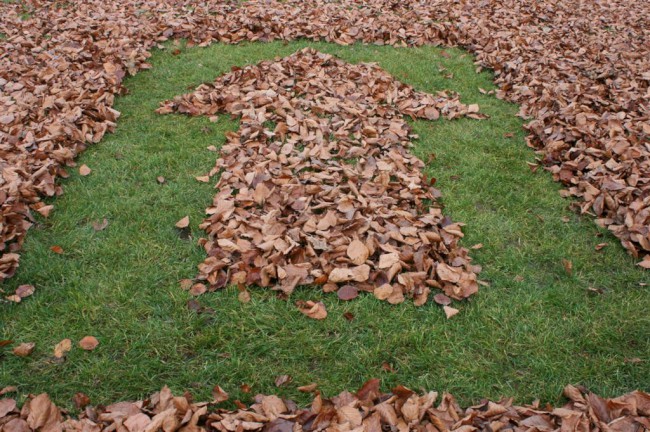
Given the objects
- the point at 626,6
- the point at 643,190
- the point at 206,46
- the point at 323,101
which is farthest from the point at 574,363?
the point at 626,6

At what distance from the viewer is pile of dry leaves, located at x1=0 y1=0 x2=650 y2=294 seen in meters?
4.21

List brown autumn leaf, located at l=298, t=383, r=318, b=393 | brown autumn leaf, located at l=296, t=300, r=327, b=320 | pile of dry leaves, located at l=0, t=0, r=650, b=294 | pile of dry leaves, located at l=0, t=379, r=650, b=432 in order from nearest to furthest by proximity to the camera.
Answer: pile of dry leaves, located at l=0, t=379, r=650, b=432 < brown autumn leaf, located at l=298, t=383, r=318, b=393 < brown autumn leaf, located at l=296, t=300, r=327, b=320 < pile of dry leaves, located at l=0, t=0, r=650, b=294

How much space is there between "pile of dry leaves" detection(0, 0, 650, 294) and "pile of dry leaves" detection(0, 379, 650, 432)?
4.15 ft

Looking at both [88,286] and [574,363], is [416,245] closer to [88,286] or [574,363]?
[574,363]

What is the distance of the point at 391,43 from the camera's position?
7.07m

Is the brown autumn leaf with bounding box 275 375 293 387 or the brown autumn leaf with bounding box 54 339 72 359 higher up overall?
the brown autumn leaf with bounding box 54 339 72 359

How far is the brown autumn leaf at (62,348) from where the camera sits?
118 inches

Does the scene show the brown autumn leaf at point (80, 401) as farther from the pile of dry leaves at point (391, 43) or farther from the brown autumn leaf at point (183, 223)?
the brown autumn leaf at point (183, 223)

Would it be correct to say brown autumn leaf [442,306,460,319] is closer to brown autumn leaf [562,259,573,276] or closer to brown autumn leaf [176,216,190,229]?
brown autumn leaf [562,259,573,276]

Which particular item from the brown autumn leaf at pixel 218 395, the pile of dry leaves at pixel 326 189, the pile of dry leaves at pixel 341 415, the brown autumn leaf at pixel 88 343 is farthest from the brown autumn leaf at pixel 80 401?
the pile of dry leaves at pixel 326 189

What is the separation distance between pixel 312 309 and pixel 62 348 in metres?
1.45

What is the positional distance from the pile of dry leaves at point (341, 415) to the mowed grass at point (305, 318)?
0.14m

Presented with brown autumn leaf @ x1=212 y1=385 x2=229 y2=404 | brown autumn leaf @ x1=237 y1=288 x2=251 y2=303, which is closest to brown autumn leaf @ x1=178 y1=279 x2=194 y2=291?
brown autumn leaf @ x1=237 y1=288 x2=251 y2=303

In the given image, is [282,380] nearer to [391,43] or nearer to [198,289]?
[198,289]
